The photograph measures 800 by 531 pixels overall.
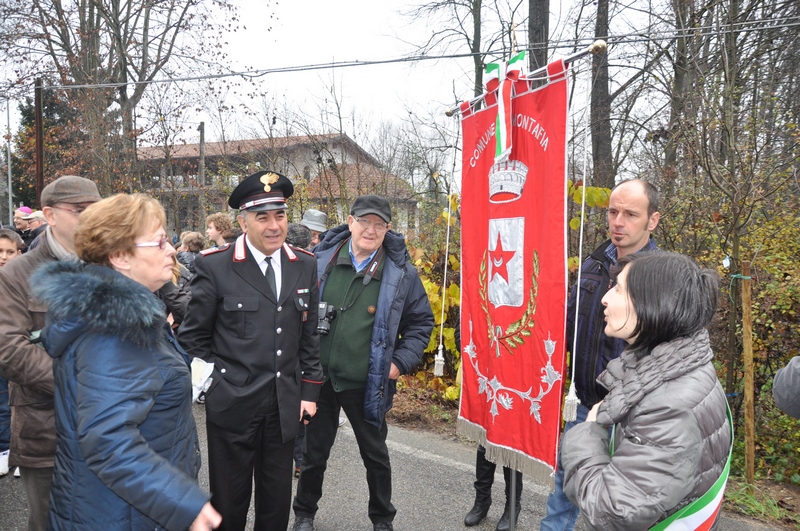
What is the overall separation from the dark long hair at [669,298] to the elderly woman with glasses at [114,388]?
141 centimetres

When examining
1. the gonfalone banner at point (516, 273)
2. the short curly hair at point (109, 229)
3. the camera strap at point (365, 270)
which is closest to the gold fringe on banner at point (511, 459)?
the gonfalone banner at point (516, 273)

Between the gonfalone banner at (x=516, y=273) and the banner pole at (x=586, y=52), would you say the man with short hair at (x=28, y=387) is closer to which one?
the gonfalone banner at (x=516, y=273)

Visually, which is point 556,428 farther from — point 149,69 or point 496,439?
point 149,69

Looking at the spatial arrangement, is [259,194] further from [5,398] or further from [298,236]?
[5,398]

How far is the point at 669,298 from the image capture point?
1.57m

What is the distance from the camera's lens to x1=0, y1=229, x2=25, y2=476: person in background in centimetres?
389

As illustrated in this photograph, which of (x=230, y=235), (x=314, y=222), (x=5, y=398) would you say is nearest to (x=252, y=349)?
(x=5, y=398)

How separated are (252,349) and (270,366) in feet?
0.43

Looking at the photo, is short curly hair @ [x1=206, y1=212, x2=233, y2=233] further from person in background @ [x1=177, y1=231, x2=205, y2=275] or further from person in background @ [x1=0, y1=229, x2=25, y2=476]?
person in background @ [x1=0, y1=229, x2=25, y2=476]

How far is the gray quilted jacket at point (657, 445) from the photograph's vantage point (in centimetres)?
146

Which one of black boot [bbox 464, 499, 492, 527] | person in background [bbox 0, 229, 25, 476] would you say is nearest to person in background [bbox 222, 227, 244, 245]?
person in background [bbox 0, 229, 25, 476]

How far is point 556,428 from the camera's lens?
2621 mm

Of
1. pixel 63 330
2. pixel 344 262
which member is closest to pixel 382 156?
pixel 344 262

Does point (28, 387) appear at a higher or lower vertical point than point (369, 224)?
lower
